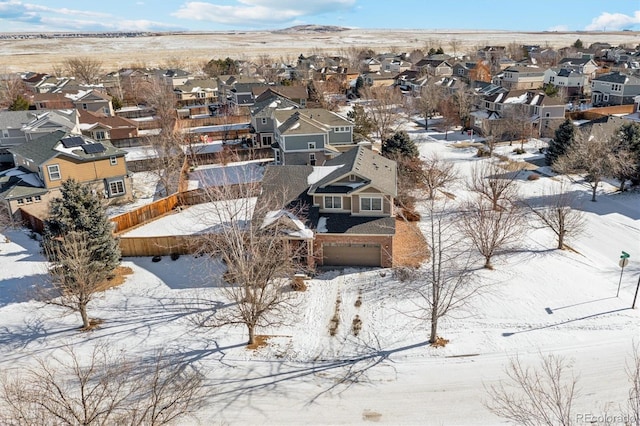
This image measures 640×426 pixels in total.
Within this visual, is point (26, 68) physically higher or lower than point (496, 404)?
higher

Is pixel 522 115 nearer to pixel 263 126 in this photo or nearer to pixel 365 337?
pixel 263 126

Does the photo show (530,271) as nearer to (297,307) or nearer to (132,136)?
(297,307)

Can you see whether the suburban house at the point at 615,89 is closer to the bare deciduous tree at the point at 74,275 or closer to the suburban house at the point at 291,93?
the suburban house at the point at 291,93

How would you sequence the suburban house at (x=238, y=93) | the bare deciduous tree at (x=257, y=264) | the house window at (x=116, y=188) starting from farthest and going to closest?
the suburban house at (x=238, y=93) < the house window at (x=116, y=188) < the bare deciduous tree at (x=257, y=264)

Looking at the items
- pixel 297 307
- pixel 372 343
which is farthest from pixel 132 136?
pixel 372 343

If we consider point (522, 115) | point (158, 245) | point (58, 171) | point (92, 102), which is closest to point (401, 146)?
point (158, 245)

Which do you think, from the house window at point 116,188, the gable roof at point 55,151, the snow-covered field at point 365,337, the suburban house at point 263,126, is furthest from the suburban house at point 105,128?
the snow-covered field at point 365,337
